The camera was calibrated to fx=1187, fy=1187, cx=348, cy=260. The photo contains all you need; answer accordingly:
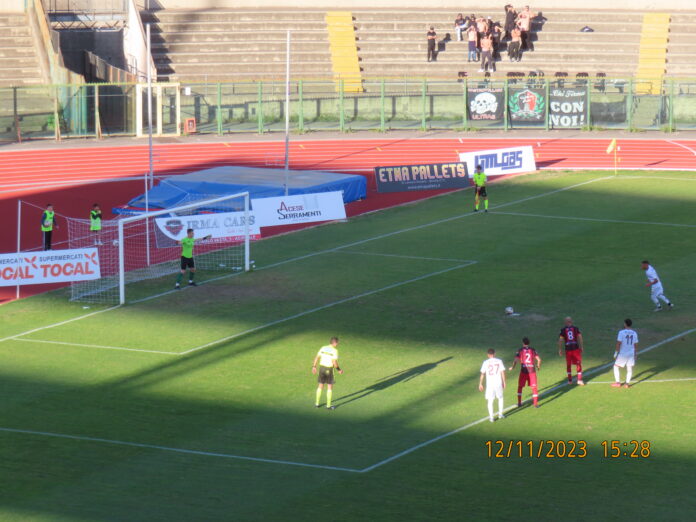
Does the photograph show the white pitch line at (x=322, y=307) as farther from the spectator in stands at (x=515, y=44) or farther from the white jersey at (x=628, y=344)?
the spectator in stands at (x=515, y=44)

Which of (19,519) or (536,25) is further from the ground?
(536,25)

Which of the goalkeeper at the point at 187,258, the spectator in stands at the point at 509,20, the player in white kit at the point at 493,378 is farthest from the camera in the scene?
the spectator in stands at the point at 509,20

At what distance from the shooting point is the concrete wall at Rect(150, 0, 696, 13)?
7538cm

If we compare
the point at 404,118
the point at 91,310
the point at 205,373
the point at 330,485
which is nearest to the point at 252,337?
the point at 205,373

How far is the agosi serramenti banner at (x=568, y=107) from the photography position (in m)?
63.5

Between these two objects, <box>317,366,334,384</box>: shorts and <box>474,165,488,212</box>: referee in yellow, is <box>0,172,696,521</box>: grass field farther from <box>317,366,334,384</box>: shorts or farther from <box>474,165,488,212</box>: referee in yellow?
<box>474,165,488,212</box>: referee in yellow

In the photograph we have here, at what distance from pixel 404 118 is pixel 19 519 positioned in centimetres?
4988

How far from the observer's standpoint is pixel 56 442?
22406 mm

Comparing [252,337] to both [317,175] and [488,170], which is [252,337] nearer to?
[317,175]

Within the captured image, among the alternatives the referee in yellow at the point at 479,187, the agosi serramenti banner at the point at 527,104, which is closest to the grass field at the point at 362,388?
the referee in yellow at the point at 479,187

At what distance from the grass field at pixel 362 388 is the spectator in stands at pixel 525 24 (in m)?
33.0

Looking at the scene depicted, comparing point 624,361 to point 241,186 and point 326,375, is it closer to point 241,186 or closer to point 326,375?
point 326,375

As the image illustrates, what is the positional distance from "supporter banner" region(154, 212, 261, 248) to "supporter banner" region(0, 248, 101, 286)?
4.18 meters
